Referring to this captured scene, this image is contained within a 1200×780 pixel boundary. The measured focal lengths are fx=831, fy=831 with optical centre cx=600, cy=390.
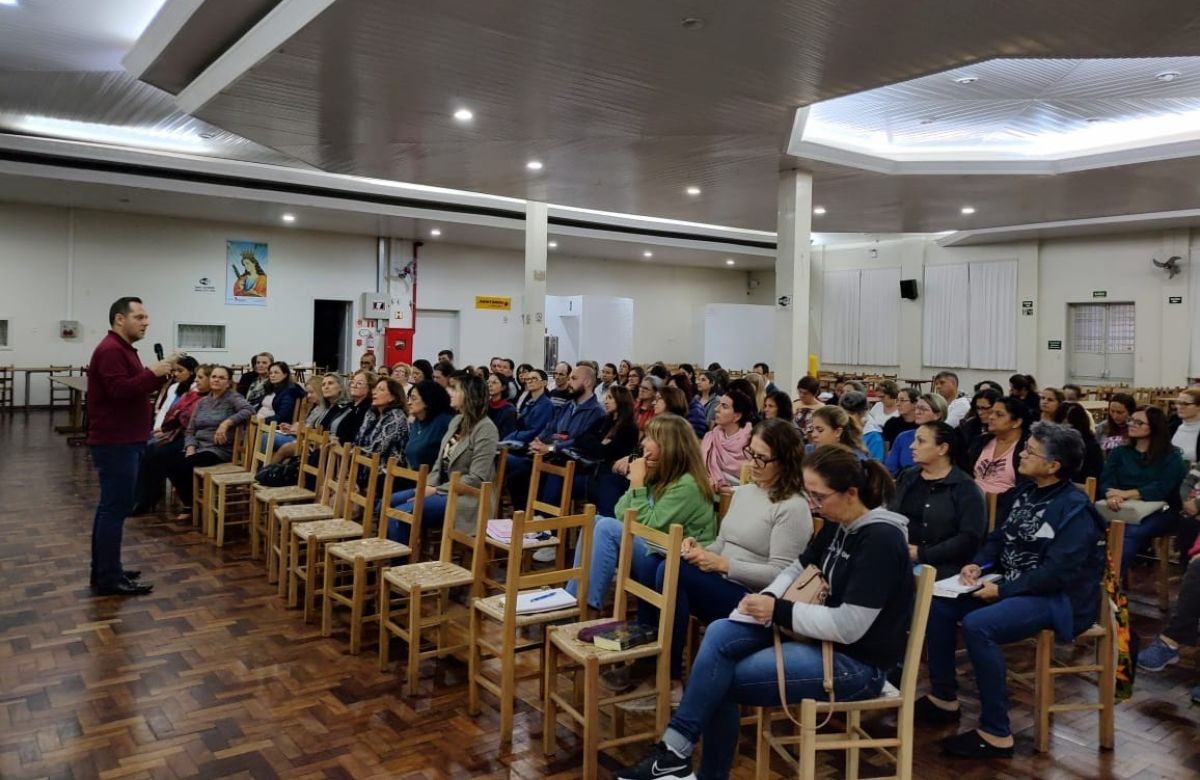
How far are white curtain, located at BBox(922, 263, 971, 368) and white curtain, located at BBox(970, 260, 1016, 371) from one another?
0.47 feet

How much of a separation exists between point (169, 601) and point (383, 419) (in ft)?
5.00

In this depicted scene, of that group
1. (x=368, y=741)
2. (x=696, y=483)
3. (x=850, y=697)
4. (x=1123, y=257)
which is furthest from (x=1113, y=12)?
(x=1123, y=257)

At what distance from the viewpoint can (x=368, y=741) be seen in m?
2.79

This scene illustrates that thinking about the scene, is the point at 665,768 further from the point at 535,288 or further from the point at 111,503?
the point at 535,288


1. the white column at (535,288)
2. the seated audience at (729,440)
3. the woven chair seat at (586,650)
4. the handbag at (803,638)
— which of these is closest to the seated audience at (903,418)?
the seated audience at (729,440)

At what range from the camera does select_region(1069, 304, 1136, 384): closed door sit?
46.1 feet

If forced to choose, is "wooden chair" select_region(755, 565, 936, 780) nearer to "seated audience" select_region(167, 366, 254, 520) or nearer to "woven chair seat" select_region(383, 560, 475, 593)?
"woven chair seat" select_region(383, 560, 475, 593)

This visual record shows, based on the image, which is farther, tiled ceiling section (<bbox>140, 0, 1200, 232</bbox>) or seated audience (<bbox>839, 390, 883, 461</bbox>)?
seated audience (<bbox>839, 390, 883, 461</bbox>)

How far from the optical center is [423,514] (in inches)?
168

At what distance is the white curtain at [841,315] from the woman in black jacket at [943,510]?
15.4 metres

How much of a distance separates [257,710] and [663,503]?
1669mm

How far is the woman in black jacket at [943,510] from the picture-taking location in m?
3.12

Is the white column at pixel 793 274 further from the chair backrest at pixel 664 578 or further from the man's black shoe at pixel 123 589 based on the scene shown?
the man's black shoe at pixel 123 589

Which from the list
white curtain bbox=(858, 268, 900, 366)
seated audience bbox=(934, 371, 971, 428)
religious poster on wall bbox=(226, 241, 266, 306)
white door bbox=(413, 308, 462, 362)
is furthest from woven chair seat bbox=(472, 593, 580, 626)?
white curtain bbox=(858, 268, 900, 366)
